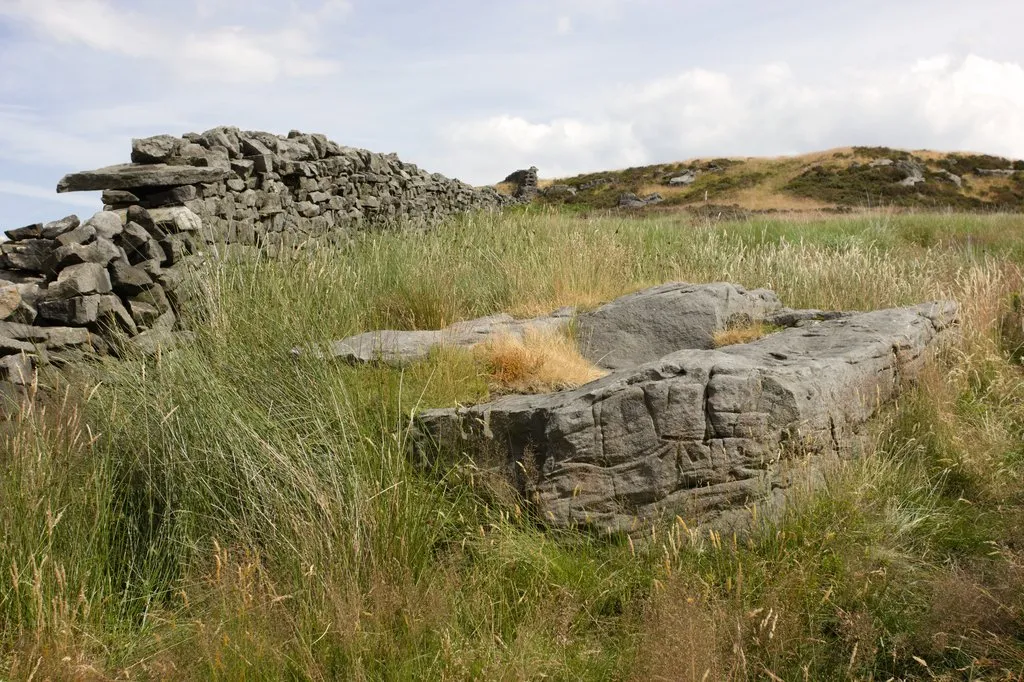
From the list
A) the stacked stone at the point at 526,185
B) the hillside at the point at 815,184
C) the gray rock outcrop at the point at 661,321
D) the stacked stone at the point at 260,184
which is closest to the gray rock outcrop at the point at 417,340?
the gray rock outcrop at the point at 661,321

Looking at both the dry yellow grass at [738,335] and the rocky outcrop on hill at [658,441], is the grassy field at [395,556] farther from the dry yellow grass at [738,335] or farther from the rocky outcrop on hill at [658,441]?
the dry yellow grass at [738,335]

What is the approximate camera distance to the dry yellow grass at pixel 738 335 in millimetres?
6121

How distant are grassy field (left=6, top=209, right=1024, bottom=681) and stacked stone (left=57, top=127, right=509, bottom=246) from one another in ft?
6.77

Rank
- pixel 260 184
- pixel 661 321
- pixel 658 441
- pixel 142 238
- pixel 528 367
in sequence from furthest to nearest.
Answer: pixel 260 184 → pixel 661 321 → pixel 142 238 → pixel 528 367 → pixel 658 441

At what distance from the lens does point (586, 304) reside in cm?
724

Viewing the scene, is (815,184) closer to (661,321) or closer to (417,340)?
(661,321)

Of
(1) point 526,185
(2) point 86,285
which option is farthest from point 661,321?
(1) point 526,185

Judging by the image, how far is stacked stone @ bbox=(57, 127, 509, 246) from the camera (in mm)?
6777

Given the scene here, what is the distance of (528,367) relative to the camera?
16.9ft

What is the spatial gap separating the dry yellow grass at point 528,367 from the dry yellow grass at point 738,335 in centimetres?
118

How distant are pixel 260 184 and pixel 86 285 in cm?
345

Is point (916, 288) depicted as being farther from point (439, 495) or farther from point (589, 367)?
point (439, 495)

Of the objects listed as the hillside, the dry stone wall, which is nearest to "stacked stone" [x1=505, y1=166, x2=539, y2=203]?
the hillside

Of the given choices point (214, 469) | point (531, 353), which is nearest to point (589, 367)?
point (531, 353)
